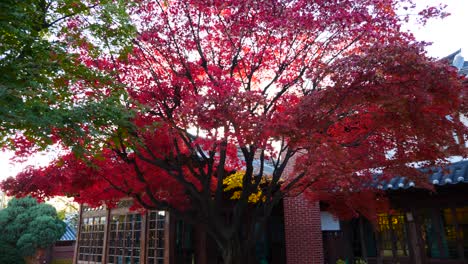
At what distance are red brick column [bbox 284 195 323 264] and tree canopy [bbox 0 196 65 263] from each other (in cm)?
1641

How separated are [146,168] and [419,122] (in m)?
6.50

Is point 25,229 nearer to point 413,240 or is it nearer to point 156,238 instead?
point 156,238

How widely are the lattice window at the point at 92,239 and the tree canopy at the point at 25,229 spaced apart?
5279 mm

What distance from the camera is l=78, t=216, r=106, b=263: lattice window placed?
16625mm

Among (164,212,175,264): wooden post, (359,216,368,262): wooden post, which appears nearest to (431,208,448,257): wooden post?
(359,216,368,262): wooden post

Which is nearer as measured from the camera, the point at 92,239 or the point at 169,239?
the point at 169,239

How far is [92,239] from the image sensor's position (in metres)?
17.3

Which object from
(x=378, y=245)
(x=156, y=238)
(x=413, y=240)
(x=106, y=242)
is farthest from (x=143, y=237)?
(x=413, y=240)

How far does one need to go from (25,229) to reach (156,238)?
44.2 feet

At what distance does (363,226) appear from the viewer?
11.9m

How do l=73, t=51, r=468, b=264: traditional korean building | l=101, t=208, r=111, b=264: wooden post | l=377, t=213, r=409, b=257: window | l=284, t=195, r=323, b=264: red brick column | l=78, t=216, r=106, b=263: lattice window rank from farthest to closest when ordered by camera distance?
l=78, t=216, r=106, b=263: lattice window
l=101, t=208, r=111, b=264: wooden post
l=284, t=195, r=323, b=264: red brick column
l=377, t=213, r=409, b=257: window
l=73, t=51, r=468, b=264: traditional korean building

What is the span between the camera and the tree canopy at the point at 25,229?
69.8 ft

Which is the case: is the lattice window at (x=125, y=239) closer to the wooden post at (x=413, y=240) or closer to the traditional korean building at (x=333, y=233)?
the traditional korean building at (x=333, y=233)

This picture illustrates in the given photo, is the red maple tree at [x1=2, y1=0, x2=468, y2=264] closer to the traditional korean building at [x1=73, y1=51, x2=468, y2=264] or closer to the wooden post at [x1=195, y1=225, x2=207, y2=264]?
the traditional korean building at [x1=73, y1=51, x2=468, y2=264]
